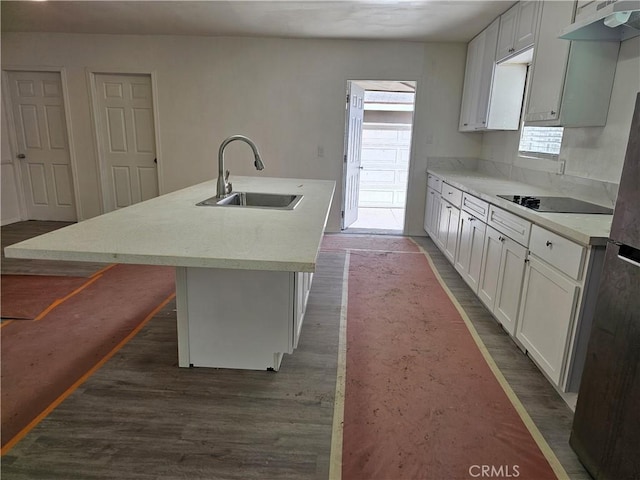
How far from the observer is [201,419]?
5.78 ft

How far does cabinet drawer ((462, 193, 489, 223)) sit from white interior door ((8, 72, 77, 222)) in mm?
5066

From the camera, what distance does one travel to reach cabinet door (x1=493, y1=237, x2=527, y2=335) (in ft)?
7.53

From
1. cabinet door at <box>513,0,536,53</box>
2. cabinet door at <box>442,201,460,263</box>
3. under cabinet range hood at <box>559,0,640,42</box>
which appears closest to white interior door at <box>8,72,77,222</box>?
cabinet door at <box>442,201,460,263</box>

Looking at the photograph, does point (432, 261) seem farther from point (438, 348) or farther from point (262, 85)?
point (262, 85)

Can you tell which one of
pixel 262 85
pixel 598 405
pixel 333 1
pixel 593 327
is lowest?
pixel 598 405

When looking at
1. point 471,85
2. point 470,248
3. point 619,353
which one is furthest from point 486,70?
point 619,353

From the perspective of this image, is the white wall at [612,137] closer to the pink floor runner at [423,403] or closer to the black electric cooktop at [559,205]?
the black electric cooktop at [559,205]

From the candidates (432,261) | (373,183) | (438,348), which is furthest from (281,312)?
(373,183)

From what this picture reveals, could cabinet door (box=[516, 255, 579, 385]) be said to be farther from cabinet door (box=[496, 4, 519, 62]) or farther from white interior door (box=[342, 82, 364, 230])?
white interior door (box=[342, 82, 364, 230])

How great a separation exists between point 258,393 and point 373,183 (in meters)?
6.25

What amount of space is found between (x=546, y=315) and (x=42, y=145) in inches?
240

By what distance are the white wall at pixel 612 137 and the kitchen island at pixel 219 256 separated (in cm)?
175

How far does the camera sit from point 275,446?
5.32ft

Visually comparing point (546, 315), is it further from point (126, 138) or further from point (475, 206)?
point (126, 138)
